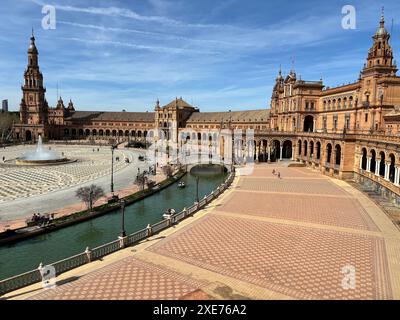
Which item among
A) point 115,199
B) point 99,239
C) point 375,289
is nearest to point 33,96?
point 115,199

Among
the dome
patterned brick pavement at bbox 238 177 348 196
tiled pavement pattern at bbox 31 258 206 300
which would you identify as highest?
the dome

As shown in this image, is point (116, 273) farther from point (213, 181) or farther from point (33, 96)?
point (33, 96)

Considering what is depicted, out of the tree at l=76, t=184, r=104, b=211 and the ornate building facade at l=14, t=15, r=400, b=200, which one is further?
the ornate building facade at l=14, t=15, r=400, b=200

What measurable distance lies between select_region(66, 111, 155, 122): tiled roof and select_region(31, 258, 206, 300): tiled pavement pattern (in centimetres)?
12251

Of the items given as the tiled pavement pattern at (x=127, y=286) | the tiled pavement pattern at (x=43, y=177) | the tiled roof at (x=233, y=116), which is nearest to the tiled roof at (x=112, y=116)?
the tiled roof at (x=233, y=116)

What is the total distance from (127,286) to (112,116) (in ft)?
432

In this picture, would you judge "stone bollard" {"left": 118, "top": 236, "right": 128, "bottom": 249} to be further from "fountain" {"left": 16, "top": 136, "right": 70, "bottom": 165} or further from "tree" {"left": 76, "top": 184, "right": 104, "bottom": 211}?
"fountain" {"left": 16, "top": 136, "right": 70, "bottom": 165}

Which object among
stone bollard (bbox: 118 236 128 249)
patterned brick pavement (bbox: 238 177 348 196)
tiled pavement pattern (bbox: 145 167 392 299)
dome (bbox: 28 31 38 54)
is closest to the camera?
tiled pavement pattern (bbox: 145 167 392 299)

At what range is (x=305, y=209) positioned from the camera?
29000mm

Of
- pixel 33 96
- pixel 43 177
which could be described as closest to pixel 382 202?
pixel 43 177

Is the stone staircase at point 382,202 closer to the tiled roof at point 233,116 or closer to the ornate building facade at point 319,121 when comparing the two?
the ornate building facade at point 319,121

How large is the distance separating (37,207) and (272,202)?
74.3ft

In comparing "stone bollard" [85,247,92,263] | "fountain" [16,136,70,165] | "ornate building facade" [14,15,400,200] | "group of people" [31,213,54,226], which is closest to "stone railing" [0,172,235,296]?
"stone bollard" [85,247,92,263]

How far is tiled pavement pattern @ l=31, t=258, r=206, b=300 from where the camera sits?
13781 millimetres
